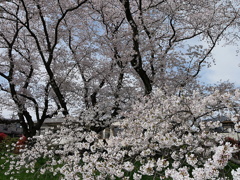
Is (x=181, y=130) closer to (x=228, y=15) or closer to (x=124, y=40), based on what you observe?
(x=124, y=40)

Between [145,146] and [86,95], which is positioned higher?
[86,95]

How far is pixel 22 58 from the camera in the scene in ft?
43.4

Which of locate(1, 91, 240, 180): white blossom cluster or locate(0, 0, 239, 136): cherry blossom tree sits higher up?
locate(0, 0, 239, 136): cherry blossom tree

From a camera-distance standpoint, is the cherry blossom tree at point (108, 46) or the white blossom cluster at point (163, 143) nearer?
the white blossom cluster at point (163, 143)

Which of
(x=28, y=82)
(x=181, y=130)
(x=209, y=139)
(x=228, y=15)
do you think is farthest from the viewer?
(x=28, y=82)

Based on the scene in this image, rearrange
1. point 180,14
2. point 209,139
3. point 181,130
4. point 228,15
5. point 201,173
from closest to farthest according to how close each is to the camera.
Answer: point 201,173, point 209,139, point 181,130, point 180,14, point 228,15

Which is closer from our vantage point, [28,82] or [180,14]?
[180,14]

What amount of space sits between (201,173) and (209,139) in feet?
6.01

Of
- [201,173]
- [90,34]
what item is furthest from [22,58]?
[201,173]

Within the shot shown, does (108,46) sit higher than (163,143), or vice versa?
(108,46)

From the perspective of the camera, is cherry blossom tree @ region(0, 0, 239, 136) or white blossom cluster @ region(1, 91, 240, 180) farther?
cherry blossom tree @ region(0, 0, 239, 136)

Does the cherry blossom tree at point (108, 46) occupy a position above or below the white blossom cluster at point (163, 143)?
above

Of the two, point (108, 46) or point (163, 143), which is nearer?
point (163, 143)

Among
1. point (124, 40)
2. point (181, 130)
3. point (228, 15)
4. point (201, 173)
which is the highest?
point (228, 15)
